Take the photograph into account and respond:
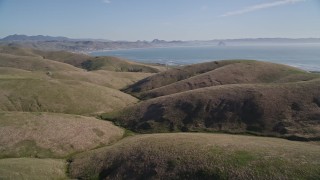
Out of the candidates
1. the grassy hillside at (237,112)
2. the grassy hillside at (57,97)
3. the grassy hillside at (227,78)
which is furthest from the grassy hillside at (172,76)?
the grassy hillside at (237,112)

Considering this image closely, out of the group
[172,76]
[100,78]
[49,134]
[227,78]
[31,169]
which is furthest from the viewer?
[100,78]

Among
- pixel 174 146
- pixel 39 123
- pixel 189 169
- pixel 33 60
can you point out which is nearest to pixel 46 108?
pixel 39 123

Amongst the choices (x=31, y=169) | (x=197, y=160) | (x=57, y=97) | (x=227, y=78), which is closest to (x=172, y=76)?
(x=227, y=78)

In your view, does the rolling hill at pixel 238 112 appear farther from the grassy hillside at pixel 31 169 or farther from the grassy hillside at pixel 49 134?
the grassy hillside at pixel 31 169

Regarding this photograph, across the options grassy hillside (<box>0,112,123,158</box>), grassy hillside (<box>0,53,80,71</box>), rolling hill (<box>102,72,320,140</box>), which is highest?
rolling hill (<box>102,72,320,140</box>)

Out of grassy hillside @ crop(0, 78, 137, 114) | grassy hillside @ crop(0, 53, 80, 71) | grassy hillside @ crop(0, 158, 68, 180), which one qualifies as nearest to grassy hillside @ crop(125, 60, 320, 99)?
grassy hillside @ crop(0, 78, 137, 114)

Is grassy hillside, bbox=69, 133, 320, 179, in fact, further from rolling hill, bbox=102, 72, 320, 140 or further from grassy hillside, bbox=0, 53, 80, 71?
grassy hillside, bbox=0, 53, 80, 71

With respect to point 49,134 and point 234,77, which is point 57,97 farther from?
point 234,77
